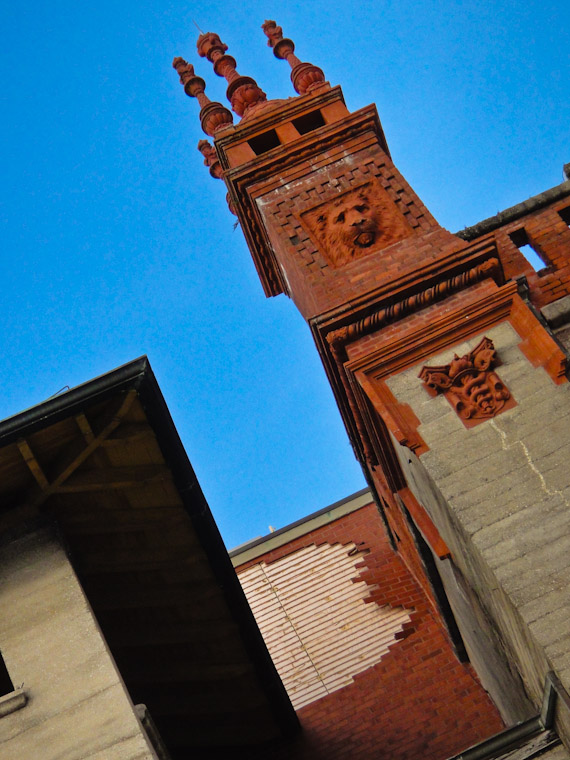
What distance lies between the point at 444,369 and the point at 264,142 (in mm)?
5612

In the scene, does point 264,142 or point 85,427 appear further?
point 264,142

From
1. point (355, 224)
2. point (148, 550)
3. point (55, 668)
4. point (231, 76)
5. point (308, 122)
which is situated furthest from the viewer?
point (231, 76)

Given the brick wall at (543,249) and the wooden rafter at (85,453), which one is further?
the brick wall at (543,249)

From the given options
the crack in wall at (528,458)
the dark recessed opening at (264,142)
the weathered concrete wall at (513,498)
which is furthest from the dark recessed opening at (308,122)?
the crack in wall at (528,458)

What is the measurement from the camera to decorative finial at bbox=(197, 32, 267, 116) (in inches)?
540

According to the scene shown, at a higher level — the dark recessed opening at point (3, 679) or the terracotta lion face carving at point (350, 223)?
the terracotta lion face carving at point (350, 223)

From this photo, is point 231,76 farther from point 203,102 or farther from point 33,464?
point 33,464

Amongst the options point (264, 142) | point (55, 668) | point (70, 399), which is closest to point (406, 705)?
point (55, 668)

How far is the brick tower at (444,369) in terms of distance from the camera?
6.43 meters

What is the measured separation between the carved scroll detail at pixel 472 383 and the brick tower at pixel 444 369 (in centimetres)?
2

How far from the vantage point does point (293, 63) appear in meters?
14.0

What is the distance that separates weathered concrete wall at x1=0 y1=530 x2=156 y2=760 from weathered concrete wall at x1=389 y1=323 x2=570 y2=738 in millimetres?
2784

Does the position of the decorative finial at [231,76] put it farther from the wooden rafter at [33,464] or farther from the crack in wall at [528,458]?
the crack in wall at [528,458]

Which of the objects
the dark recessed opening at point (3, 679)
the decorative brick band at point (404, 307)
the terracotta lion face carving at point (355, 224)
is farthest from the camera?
the terracotta lion face carving at point (355, 224)
